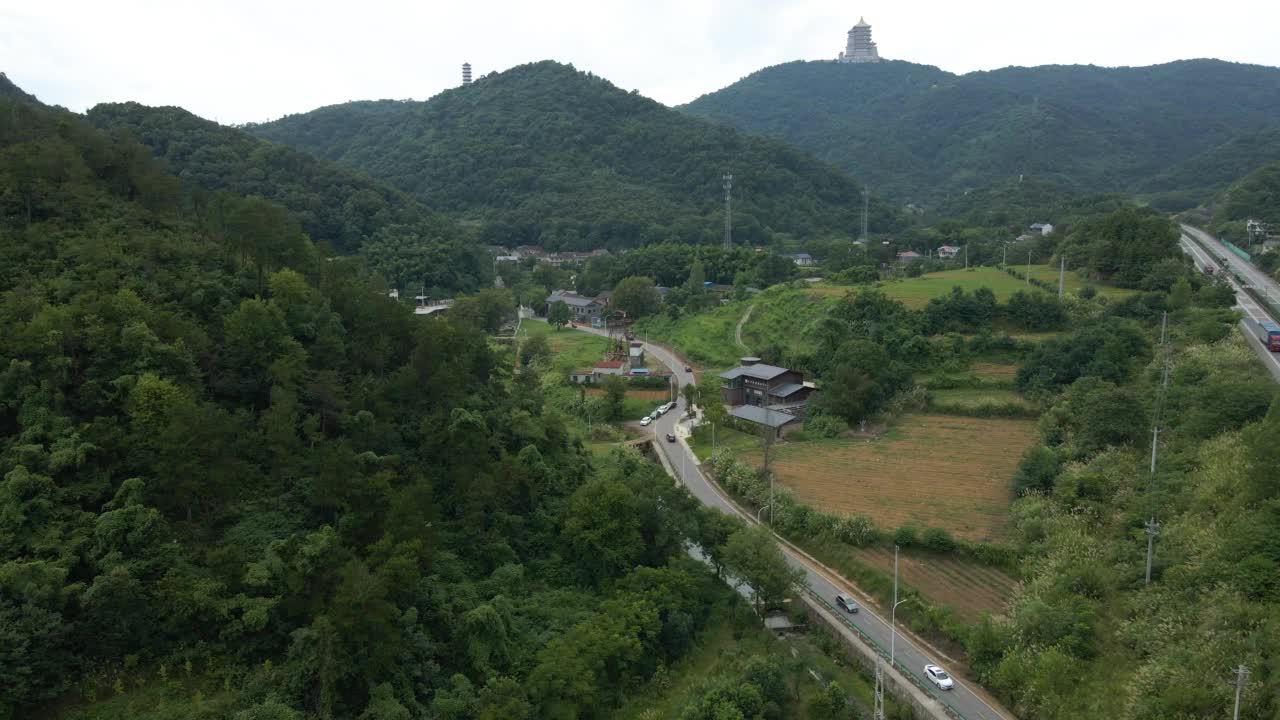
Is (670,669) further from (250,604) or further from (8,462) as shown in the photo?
(8,462)

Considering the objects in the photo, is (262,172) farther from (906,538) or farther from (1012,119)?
(1012,119)

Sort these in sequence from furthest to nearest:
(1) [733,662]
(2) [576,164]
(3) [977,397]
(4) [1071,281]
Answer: (2) [576,164] < (4) [1071,281] < (3) [977,397] < (1) [733,662]

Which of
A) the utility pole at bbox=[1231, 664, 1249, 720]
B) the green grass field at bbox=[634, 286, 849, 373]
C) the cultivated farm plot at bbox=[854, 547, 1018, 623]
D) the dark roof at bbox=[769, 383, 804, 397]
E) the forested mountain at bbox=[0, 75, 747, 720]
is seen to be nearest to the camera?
the utility pole at bbox=[1231, 664, 1249, 720]

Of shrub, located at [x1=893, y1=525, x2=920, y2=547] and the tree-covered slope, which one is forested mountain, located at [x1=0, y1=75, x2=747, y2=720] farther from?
the tree-covered slope

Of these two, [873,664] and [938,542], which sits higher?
[938,542]

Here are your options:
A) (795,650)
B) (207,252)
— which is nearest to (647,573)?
(795,650)

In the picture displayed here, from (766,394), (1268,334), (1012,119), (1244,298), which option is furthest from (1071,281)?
(1012,119)

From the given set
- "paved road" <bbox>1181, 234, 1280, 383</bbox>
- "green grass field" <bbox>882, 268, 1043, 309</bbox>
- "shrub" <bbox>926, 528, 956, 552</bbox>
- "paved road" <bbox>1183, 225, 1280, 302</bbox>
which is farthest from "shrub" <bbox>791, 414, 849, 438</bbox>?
"paved road" <bbox>1183, 225, 1280, 302</bbox>
